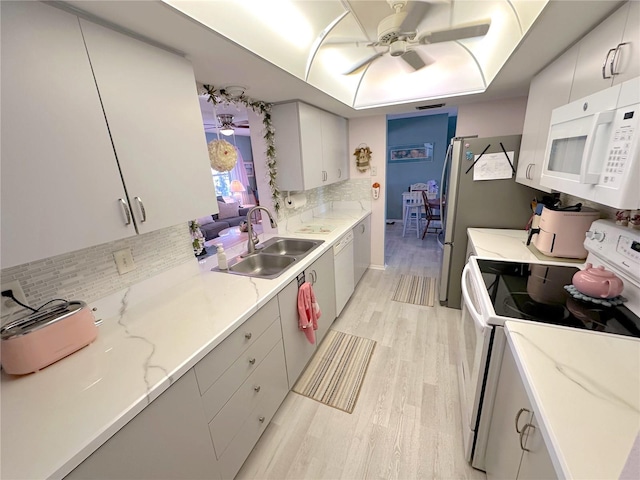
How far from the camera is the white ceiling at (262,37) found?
96cm

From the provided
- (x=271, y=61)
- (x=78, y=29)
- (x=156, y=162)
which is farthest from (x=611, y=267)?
(x=78, y=29)

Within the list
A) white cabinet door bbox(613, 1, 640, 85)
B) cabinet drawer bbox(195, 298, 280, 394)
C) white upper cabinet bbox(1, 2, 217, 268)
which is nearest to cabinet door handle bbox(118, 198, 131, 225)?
white upper cabinet bbox(1, 2, 217, 268)

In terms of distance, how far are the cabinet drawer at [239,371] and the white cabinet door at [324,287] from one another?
20.7 inches

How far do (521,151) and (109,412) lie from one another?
112 inches

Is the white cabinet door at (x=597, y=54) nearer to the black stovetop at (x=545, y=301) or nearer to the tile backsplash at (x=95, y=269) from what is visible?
the black stovetop at (x=545, y=301)

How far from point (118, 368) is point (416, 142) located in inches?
247

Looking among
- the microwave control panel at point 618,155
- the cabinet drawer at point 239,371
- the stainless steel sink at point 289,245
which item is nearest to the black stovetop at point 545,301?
the microwave control panel at point 618,155

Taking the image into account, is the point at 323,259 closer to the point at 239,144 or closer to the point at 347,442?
the point at 347,442

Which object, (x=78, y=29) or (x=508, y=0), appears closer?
(x=78, y=29)

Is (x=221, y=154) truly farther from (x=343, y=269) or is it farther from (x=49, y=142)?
(x=343, y=269)

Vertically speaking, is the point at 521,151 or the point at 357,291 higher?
the point at 521,151

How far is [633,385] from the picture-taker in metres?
0.72

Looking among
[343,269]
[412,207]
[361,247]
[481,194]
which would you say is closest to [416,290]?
[361,247]

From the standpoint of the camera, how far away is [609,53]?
3.39 feet
